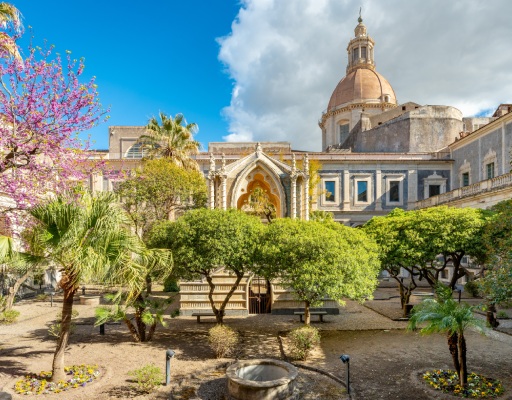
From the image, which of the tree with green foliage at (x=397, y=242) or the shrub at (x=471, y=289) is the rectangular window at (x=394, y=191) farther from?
the tree with green foliage at (x=397, y=242)

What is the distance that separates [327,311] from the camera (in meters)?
18.0

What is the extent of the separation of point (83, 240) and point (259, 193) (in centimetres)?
1716

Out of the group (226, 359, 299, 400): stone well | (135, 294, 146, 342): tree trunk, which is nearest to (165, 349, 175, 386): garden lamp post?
(226, 359, 299, 400): stone well

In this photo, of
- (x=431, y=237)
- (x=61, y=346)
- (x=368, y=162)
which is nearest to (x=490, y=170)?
(x=368, y=162)

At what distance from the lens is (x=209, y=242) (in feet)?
39.2

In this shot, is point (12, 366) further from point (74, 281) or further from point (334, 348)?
point (334, 348)

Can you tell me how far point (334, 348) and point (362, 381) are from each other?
9.79 ft

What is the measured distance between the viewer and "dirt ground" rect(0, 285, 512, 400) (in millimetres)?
9047

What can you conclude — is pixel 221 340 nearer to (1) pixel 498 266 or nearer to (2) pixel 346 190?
(1) pixel 498 266

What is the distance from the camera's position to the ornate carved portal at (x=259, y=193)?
2266cm

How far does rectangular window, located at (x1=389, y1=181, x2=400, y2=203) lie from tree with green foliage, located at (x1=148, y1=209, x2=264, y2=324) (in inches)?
1071

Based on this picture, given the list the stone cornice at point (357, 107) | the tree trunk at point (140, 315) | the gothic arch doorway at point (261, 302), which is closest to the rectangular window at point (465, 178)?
the stone cornice at point (357, 107)

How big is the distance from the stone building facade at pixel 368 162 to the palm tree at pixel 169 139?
318 cm

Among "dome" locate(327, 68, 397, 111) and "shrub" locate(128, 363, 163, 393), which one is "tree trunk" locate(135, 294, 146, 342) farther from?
"dome" locate(327, 68, 397, 111)
